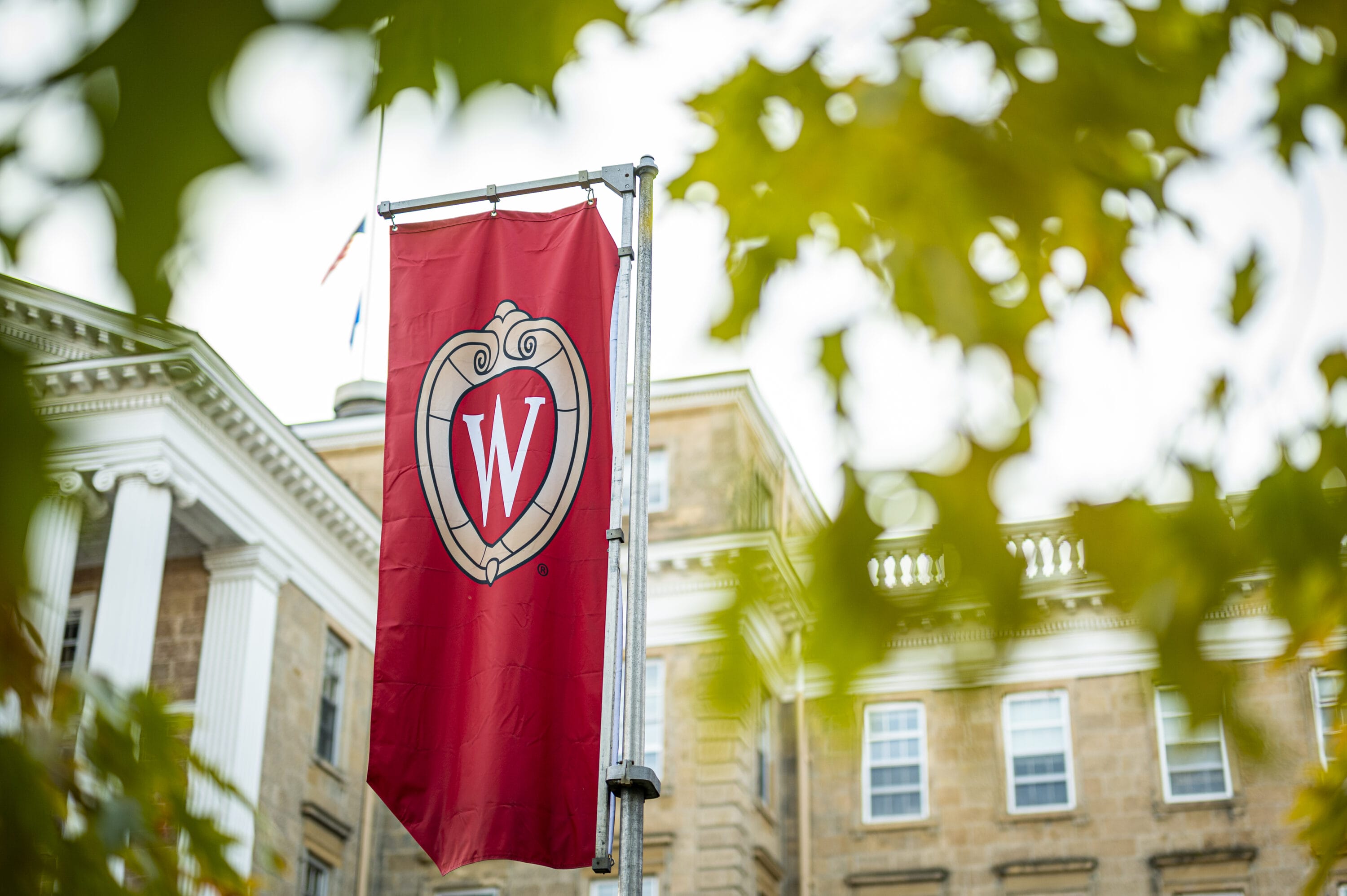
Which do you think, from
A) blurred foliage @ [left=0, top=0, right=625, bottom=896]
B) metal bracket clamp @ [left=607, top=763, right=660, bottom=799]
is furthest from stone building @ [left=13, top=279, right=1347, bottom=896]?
blurred foliage @ [left=0, top=0, right=625, bottom=896]

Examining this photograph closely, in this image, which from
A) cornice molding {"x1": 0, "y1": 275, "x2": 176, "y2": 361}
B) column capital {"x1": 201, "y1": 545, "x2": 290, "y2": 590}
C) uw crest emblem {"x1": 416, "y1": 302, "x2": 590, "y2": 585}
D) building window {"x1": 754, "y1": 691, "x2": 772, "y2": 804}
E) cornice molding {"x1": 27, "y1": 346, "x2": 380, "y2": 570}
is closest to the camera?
uw crest emblem {"x1": 416, "y1": 302, "x2": 590, "y2": 585}

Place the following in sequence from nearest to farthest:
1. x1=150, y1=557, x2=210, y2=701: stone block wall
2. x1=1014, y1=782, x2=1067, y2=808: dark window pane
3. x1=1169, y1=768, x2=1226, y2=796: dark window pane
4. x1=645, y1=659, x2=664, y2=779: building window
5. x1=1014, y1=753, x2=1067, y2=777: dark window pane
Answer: x1=150, y1=557, x2=210, y2=701: stone block wall < x1=1169, y1=768, x2=1226, y2=796: dark window pane < x1=645, y1=659, x2=664, y2=779: building window < x1=1014, y1=782, x2=1067, y2=808: dark window pane < x1=1014, y1=753, x2=1067, y2=777: dark window pane

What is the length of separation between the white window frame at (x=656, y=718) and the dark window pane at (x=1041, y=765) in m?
5.90

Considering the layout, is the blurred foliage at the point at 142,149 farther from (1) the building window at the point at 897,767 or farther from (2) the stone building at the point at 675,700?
(1) the building window at the point at 897,767

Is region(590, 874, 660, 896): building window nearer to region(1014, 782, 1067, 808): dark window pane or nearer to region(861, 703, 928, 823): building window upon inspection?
region(861, 703, 928, 823): building window

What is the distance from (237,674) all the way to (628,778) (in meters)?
14.9

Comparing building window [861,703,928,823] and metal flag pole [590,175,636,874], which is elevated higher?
building window [861,703,928,823]

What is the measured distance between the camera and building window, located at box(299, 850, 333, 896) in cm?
2430

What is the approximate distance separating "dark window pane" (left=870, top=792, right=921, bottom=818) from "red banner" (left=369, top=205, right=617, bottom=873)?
61.7 ft

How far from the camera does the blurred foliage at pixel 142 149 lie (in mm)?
3131

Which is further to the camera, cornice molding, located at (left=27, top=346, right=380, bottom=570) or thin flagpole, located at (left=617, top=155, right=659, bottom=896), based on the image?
cornice molding, located at (left=27, top=346, right=380, bottom=570)

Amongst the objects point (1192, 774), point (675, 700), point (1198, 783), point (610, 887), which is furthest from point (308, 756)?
point (1198, 783)

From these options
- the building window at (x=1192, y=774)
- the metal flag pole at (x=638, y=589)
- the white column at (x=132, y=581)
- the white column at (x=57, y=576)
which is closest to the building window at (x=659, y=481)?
the white column at (x=132, y=581)

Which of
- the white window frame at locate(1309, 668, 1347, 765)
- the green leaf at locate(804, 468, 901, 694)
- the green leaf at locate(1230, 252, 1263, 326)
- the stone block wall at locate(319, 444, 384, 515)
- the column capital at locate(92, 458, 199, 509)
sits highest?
the stone block wall at locate(319, 444, 384, 515)
